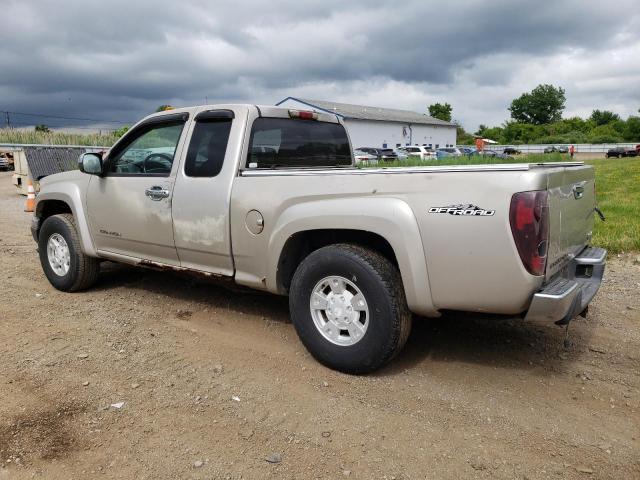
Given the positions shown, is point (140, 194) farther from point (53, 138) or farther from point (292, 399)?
point (53, 138)

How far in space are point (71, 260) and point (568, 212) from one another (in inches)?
183

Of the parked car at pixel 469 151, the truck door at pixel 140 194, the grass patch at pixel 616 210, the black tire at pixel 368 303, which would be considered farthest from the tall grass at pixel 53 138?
the black tire at pixel 368 303

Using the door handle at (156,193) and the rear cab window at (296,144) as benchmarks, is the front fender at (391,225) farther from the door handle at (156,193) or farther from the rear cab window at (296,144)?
the door handle at (156,193)

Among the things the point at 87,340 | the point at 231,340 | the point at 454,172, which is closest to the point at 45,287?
the point at 87,340

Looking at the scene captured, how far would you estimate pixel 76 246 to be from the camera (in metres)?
5.47

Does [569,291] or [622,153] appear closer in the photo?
[569,291]

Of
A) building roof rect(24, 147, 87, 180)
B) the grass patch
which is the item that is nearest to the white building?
building roof rect(24, 147, 87, 180)

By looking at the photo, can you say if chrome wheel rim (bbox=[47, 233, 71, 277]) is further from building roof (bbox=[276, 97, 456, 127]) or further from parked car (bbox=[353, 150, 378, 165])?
building roof (bbox=[276, 97, 456, 127])

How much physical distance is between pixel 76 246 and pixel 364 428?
376cm

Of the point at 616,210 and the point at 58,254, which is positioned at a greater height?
the point at 58,254

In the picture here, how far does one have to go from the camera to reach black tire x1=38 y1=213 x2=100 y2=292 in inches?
217

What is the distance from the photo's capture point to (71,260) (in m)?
5.55

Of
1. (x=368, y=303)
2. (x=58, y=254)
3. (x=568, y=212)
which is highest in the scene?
(x=568, y=212)

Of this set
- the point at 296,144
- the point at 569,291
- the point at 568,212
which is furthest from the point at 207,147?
the point at 569,291
